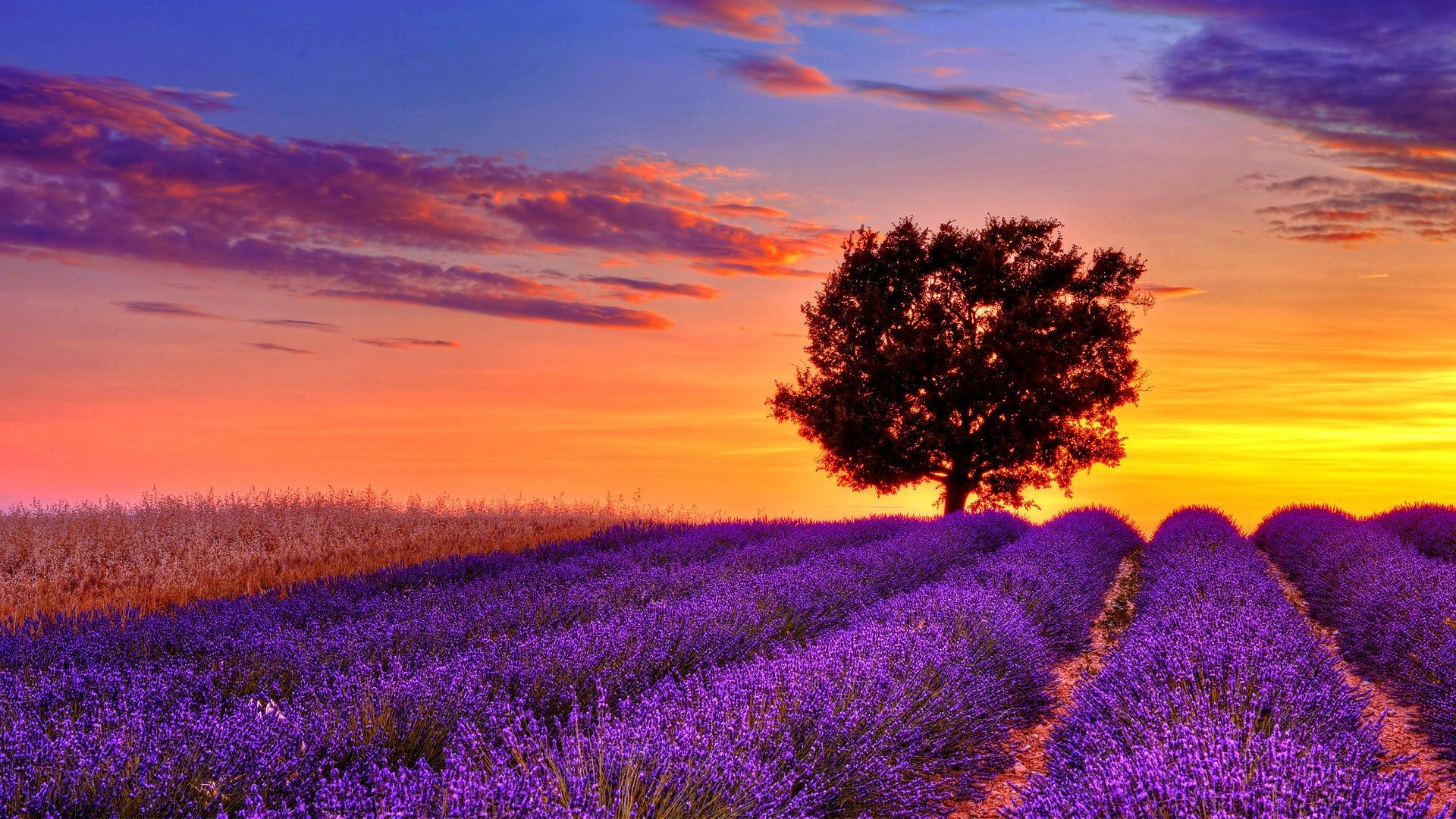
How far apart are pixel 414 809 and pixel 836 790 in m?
1.46

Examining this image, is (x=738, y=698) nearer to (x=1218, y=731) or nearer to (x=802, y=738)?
(x=802, y=738)

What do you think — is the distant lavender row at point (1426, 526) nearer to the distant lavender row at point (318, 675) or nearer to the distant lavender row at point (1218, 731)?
the distant lavender row at point (1218, 731)

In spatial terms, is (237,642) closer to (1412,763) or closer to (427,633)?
(427,633)

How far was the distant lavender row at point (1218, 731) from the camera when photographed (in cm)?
279

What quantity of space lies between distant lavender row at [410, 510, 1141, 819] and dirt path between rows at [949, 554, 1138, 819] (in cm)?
9

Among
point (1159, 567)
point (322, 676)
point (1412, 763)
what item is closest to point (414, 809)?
point (322, 676)

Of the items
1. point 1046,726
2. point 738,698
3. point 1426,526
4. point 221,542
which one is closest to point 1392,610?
point 1046,726

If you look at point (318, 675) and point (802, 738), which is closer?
point (802, 738)

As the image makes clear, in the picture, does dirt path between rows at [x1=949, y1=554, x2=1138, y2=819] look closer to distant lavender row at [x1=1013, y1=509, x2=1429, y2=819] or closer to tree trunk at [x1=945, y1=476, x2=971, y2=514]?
distant lavender row at [x1=1013, y1=509, x2=1429, y2=819]

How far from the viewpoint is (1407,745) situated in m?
5.17

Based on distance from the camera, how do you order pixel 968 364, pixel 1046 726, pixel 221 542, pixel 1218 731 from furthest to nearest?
pixel 968 364, pixel 221 542, pixel 1046 726, pixel 1218 731

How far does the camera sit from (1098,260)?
17.0m

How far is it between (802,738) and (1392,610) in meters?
5.99

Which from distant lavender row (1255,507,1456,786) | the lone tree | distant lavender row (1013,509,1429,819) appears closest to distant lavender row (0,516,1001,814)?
distant lavender row (1013,509,1429,819)
